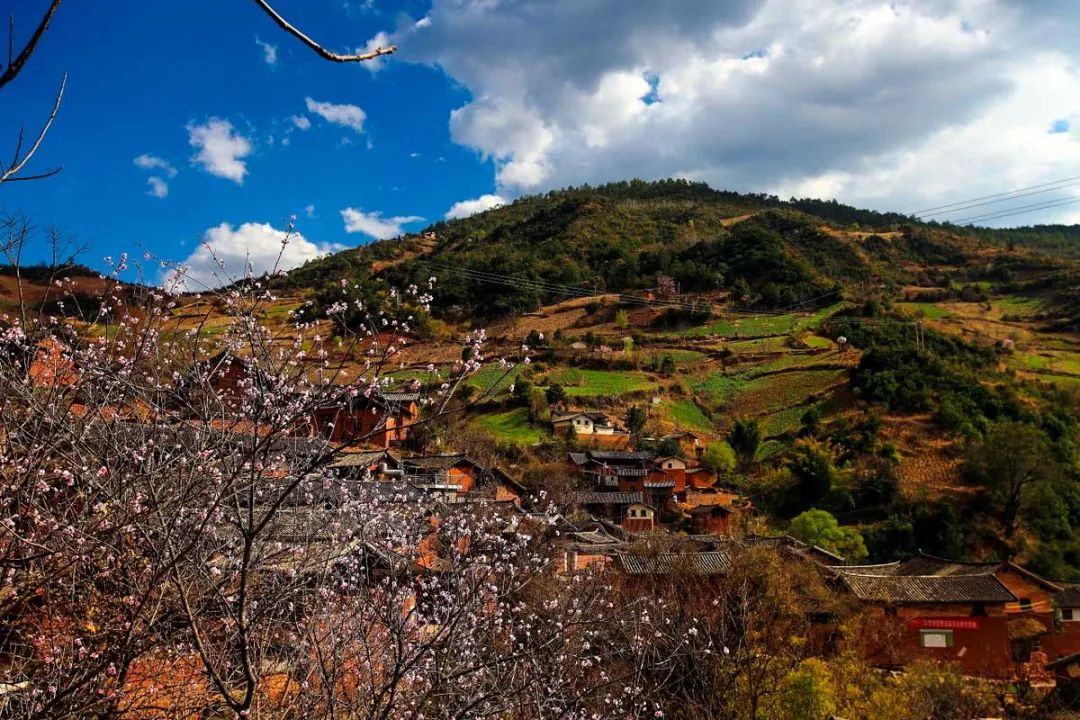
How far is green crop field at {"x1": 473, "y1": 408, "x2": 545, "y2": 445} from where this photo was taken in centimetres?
4188

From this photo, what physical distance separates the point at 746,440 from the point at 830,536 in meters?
14.0

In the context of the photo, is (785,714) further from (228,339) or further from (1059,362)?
(1059,362)

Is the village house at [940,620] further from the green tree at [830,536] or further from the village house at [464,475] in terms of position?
the village house at [464,475]

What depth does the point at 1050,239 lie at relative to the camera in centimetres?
10381

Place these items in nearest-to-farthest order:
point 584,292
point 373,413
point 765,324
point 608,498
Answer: point 373,413, point 608,498, point 765,324, point 584,292

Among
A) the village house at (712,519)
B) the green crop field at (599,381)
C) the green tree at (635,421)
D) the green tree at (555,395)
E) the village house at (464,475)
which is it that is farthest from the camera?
the green crop field at (599,381)

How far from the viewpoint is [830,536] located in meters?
27.5

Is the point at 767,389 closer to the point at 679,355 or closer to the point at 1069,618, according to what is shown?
the point at 679,355

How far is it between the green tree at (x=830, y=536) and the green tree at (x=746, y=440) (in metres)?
12.8

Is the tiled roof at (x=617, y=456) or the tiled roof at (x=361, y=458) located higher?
the tiled roof at (x=361, y=458)

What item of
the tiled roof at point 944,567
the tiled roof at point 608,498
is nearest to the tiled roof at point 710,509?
the tiled roof at point 608,498

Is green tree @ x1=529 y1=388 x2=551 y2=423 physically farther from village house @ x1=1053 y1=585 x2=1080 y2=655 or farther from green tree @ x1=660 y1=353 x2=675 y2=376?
village house @ x1=1053 y1=585 x2=1080 y2=655

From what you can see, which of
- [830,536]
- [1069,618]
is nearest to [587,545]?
[830,536]

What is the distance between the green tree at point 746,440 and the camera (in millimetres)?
41031
